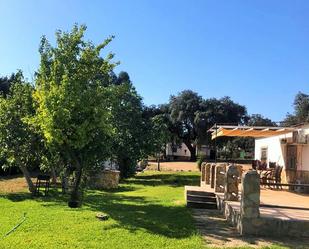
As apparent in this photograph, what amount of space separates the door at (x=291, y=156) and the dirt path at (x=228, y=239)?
374 inches

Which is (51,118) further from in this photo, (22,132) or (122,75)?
(122,75)

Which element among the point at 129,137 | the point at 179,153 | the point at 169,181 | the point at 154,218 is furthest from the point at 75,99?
the point at 179,153

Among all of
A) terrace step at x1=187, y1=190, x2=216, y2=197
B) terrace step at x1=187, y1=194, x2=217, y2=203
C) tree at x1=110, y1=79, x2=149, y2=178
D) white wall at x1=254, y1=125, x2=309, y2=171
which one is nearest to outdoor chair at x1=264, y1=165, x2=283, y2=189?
white wall at x1=254, y1=125, x2=309, y2=171

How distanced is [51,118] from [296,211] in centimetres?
742

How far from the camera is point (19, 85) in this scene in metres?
20.3

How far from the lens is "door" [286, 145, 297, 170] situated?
20.1 meters

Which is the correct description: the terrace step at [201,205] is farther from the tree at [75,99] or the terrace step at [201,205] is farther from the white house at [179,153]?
the white house at [179,153]

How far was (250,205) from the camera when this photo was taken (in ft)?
32.5

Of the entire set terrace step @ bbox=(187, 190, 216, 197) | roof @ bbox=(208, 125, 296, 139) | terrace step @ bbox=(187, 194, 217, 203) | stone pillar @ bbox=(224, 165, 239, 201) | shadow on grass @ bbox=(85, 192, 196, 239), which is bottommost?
shadow on grass @ bbox=(85, 192, 196, 239)

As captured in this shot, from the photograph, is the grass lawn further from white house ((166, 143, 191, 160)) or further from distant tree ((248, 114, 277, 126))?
white house ((166, 143, 191, 160))

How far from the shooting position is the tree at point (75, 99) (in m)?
14.0

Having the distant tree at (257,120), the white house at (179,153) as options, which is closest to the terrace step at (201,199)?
the distant tree at (257,120)

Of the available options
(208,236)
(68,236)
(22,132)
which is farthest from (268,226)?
(22,132)

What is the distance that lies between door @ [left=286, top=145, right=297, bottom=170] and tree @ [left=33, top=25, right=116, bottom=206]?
28.4 ft
